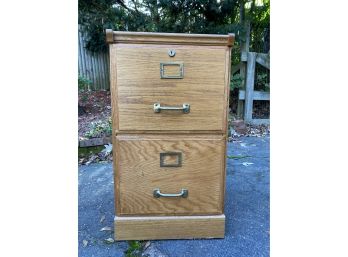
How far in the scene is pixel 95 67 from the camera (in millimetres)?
4691

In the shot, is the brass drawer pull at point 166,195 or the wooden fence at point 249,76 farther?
the wooden fence at point 249,76

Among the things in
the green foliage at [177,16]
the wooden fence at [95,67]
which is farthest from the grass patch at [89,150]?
the wooden fence at [95,67]

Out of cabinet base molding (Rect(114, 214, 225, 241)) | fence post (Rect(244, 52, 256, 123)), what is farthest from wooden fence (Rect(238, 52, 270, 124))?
cabinet base molding (Rect(114, 214, 225, 241))

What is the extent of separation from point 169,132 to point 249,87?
2.77 m

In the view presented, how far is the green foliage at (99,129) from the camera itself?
2.64 m

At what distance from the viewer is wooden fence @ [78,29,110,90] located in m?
4.58

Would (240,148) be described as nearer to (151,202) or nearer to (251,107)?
(251,107)

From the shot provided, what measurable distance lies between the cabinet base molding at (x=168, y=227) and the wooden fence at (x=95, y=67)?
362cm

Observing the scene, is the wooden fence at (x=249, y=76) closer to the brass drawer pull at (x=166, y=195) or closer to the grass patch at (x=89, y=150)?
the grass patch at (x=89, y=150)

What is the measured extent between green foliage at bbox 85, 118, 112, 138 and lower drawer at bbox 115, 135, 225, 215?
4.95 feet

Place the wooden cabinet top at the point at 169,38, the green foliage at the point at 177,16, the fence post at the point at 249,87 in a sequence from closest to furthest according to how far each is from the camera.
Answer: the wooden cabinet top at the point at 169,38 < the green foliage at the point at 177,16 < the fence post at the point at 249,87

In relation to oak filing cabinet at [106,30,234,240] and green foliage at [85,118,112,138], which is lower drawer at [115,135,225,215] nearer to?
oak filing cabinet at [106,30,234,240]

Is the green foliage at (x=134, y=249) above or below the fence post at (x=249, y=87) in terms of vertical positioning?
below

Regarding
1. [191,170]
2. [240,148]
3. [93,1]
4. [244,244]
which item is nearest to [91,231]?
[191,170]
